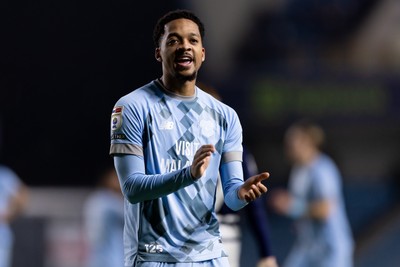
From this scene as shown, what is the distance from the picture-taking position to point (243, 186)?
15.2 feet

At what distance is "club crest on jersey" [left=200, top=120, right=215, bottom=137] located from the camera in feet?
15.9

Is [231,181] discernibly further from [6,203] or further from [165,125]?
[6,203]

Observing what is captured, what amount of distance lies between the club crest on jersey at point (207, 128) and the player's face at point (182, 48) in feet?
0.67

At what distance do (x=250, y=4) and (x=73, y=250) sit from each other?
639 centimetres

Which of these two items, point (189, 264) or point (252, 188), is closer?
point (252, 188)

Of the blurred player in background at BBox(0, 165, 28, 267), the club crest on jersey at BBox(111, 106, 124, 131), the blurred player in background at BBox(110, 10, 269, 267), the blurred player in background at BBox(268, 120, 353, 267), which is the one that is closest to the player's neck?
the blurred player in background at BBox(110, 10, 269, 267)

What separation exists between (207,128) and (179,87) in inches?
8.4

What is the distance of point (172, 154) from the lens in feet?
15.7

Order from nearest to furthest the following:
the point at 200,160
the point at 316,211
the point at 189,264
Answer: the point at 200,160 → the point at 189,264 → the point at 316,211

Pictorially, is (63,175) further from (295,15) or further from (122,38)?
(295,15)

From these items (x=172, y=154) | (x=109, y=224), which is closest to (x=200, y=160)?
(x=172, y=154)

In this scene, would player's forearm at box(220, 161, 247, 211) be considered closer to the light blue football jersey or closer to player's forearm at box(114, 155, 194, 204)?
the light blue football jersey

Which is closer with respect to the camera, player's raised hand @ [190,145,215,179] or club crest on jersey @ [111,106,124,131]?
player's raised hand @ [190,145,215,179]

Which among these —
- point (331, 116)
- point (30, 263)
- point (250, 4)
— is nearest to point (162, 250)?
point (30, 263)
